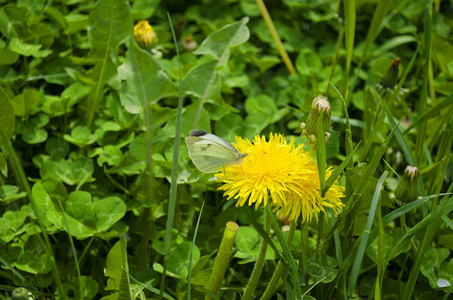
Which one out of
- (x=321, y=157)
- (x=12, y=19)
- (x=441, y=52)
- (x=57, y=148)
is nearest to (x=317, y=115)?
(x=321, y=157)

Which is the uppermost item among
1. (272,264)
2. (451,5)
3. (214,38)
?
(214,38)

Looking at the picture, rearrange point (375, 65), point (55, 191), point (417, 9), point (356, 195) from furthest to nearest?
point (417, 9), point (375, 65), point (55, 191), point (356, 195)

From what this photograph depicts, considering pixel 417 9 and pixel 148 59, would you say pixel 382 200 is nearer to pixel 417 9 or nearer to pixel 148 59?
pixel 148 59

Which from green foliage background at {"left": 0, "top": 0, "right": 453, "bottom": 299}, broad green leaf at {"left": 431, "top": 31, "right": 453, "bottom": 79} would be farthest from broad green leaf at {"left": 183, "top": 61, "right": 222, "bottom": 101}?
broad green leaf at {"left": 431, "top": 31, "right": 453, "bottom": 79}

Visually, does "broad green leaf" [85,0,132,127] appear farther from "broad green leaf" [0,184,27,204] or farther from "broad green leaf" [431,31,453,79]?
"broad green leaf" [431,31,453,79]

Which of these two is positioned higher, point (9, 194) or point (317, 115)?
point (317, 115)

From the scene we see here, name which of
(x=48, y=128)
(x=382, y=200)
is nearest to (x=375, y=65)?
(x=382, y=200)

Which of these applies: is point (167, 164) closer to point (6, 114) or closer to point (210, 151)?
point (210, 151)
